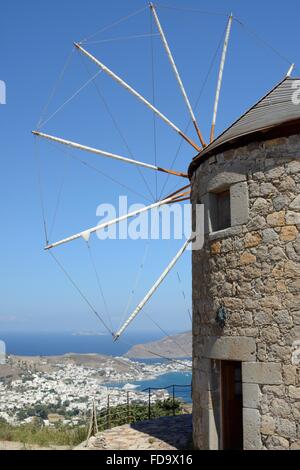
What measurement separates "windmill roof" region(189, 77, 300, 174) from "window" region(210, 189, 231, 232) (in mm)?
770

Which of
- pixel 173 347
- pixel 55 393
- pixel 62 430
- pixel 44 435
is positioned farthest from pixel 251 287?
pixel 55 393

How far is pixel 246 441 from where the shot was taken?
686 centimetres

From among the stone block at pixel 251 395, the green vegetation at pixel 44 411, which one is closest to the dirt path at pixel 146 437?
the stone block at pixel 251 395

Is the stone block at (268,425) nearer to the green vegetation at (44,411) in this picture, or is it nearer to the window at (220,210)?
the window at (220,210)

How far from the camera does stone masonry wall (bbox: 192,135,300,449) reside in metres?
6.55

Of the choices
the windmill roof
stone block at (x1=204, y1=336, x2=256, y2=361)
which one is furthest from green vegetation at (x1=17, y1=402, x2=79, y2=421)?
the windmill roof

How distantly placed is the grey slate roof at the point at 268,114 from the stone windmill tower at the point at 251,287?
0.11ft

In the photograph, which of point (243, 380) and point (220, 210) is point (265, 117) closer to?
point (220, 210)

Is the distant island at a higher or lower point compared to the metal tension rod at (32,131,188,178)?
lower

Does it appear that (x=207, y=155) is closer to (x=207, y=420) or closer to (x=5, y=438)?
(x=207, y=420)

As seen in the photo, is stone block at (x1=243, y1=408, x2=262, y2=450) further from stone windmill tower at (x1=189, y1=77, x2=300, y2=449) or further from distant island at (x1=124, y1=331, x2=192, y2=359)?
distant island at (x1=124, y1=331, x2=192, y2=359)

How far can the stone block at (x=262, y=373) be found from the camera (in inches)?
260
